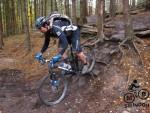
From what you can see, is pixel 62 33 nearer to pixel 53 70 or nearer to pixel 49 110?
pixel 53 70

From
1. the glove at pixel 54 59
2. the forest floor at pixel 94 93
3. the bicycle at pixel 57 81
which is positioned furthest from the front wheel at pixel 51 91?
the glove at pixel 54 59

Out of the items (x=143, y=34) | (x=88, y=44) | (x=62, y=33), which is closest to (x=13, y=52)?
(x=88, y=44)

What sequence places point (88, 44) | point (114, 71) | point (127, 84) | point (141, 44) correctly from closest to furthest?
1. point (127, 84)
2. point (114, 71)
3. point (141, 44)
4. point (88, 44)

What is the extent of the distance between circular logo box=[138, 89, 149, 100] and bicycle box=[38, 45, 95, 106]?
2.00 m

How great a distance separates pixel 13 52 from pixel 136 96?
34.8 ft

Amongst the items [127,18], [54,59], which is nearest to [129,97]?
[54,59]

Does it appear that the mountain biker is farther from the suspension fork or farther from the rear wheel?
the rear wheel

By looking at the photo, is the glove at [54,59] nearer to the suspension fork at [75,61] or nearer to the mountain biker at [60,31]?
the mountain biker at [60,31]

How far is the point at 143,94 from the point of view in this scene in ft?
27.2

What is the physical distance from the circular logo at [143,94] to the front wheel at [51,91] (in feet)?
6.94

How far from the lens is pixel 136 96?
27.2 feet
